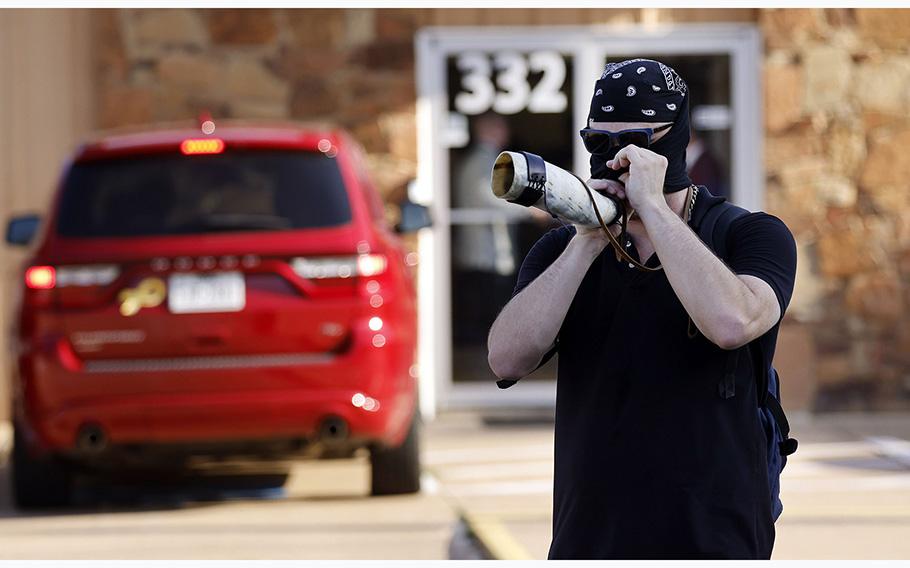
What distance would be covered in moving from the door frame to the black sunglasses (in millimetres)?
8344

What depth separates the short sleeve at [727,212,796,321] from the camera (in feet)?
9.70

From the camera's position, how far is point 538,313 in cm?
296

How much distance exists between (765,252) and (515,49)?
8621 mm

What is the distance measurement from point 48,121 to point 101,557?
551 centimetres

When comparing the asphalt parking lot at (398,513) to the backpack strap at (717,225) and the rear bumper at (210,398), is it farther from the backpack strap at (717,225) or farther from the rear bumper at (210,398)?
the backpack strap at (717,225)

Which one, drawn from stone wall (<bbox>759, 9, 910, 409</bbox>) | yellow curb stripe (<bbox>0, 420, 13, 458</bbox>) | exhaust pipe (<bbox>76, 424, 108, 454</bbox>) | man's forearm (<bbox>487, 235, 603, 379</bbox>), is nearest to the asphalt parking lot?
exhaust pipe (<bbox>76, 424, 108, 454</bbox>)

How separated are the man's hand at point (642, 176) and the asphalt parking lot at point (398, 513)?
10.8 feet

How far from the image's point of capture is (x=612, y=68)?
9.96 ft

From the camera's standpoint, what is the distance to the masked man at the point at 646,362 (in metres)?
2.90
